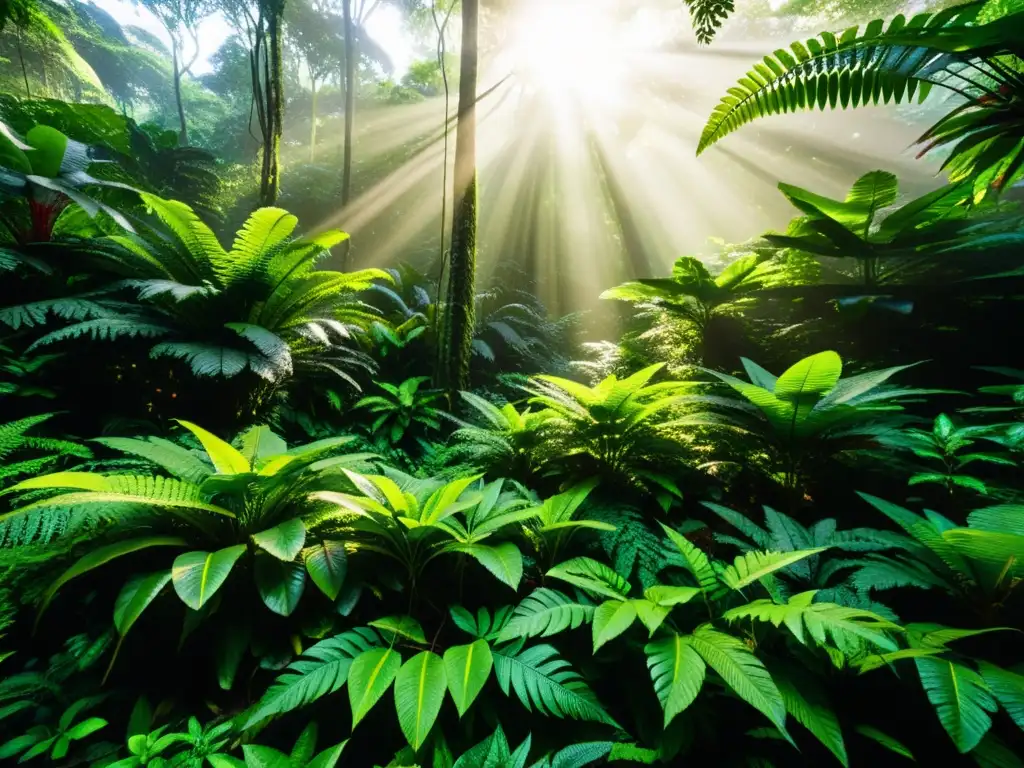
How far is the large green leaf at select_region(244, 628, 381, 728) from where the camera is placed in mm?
994

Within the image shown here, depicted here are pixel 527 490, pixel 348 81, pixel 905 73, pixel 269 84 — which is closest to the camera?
pixel 905 73

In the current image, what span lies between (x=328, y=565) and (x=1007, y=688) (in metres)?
1.71

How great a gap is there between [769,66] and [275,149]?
16.7ft

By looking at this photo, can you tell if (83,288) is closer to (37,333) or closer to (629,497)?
(37,333)

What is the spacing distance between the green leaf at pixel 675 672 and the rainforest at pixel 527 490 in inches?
0.4

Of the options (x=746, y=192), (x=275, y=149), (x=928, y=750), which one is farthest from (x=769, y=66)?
(x=746, y=192)

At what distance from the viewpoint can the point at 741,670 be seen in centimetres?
95

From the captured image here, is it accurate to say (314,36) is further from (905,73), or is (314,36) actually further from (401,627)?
(401,627)

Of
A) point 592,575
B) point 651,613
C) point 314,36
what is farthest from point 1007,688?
point 314,36

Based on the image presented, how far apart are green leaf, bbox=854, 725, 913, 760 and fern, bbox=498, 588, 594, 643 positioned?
0.64m

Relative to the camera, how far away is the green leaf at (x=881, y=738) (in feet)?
2.97

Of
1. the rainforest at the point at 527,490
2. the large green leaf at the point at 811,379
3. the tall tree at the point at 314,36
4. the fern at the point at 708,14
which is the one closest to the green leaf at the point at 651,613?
the rainforest at the point at 527,490

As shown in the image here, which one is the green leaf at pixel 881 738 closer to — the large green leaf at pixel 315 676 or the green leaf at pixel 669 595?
the green leaf at pixel 669 595

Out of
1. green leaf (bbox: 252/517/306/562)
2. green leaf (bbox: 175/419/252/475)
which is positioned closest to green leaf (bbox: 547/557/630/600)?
green leaf (bbox: 252/517/306/562)
